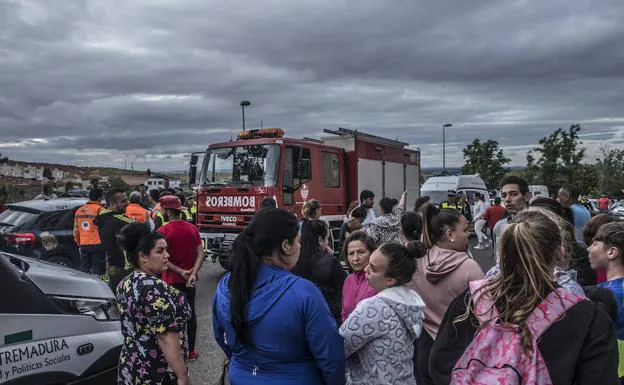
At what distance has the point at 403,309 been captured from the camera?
2586 mm

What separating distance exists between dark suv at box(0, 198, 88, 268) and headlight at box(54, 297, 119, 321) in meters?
5.13

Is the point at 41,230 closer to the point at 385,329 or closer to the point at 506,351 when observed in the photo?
the point at 385,329

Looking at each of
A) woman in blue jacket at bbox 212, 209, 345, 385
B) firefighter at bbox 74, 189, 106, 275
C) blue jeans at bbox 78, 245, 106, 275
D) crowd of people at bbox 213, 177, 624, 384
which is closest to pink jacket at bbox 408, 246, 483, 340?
crowd of people at bbox 213, 177, 624, 384

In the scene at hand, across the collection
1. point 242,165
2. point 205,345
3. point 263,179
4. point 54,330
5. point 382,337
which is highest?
point 242,165

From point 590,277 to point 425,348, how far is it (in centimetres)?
151

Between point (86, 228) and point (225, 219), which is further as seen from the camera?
point (225, 219)

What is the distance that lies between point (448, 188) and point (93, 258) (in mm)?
15666

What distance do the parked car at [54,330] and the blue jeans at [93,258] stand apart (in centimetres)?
360

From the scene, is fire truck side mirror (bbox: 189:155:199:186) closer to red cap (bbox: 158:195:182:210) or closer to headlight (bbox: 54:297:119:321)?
red cap (bbox: 158:195:182:210)

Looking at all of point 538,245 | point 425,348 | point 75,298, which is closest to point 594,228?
point 425,348

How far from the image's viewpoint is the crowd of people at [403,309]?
157 cm

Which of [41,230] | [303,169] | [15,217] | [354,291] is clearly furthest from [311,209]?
[15,217]

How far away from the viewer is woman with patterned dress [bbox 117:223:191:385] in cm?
283

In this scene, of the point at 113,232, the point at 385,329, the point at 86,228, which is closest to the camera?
the point at 385,329
